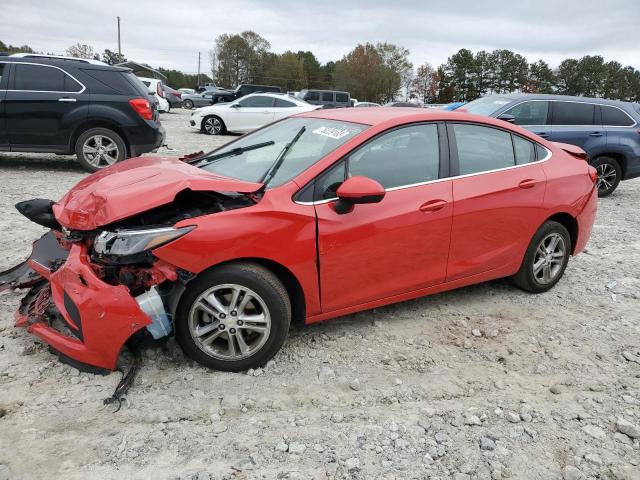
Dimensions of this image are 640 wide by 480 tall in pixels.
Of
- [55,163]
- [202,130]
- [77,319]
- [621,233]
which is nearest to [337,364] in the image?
[77,319]

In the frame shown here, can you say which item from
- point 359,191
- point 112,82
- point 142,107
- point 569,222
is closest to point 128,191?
point 359,191

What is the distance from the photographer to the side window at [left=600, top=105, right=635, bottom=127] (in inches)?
372

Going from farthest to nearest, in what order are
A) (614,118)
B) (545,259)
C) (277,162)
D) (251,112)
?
(251,112), (614,118), (545,259), (277,162)

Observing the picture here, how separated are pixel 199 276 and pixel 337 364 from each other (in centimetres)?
107

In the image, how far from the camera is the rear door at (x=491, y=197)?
3793mm

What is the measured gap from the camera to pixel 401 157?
3629 millimetres

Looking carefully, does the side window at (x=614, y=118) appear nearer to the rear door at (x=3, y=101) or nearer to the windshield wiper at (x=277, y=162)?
the windshield wiper at (x=277, y=162)

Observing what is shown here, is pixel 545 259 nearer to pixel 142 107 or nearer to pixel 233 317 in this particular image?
pixel 233 317

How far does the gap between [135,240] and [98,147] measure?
6.60 meters

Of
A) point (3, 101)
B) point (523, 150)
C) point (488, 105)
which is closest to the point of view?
point (523, 150)

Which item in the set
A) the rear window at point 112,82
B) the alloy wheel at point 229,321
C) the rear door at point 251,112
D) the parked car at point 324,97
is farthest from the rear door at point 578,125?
the parked car at point 324,97

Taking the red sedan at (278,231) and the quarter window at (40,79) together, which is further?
the quarter window at (40,79)

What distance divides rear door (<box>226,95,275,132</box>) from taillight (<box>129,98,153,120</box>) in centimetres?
781

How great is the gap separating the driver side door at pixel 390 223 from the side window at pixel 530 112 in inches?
228
